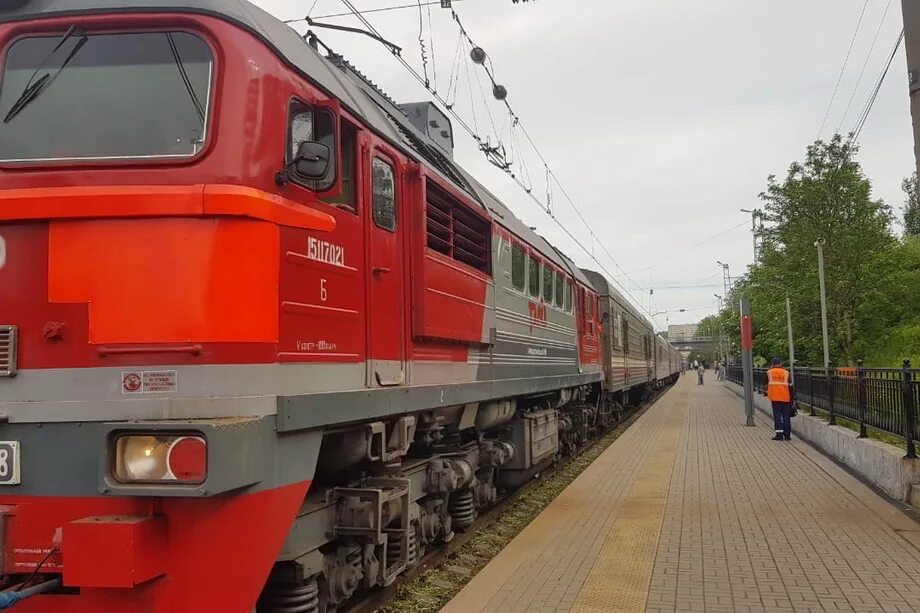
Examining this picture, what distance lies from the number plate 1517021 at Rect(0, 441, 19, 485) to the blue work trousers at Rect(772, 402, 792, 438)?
14167mm

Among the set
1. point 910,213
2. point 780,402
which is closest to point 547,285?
point 780,402

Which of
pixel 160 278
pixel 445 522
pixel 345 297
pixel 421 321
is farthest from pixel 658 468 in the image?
pixel 160 278

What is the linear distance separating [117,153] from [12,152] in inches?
20.2

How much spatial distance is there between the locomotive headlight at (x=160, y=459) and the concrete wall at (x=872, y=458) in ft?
23.7

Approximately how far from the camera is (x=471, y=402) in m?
6.50

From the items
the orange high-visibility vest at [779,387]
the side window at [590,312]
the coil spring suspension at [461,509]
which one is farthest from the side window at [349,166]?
the orange high-visibility vest at [779,387]

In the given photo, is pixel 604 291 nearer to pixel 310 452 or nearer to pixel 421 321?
pixel 421 321

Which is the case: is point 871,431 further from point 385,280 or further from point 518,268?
point 385,280

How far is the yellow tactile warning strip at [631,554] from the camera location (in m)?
5.07

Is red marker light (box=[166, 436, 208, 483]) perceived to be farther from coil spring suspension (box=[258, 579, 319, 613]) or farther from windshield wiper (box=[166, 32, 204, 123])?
windshield wiper (box=[166, 32, 204, 123])

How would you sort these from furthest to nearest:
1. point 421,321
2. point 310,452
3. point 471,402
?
point 471,402 < point 421,321 < point 310,452

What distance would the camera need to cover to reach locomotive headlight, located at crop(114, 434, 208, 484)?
319cm

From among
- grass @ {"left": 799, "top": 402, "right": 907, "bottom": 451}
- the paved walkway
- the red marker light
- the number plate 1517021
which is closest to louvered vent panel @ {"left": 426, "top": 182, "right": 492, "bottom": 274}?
the paved walkway

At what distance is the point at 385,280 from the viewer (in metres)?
4.84
